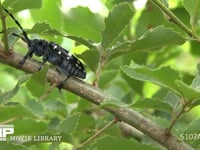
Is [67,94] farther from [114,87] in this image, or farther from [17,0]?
[17,0]

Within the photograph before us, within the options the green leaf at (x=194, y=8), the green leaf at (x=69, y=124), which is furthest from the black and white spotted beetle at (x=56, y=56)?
the green leaf at (x=194, y=8)

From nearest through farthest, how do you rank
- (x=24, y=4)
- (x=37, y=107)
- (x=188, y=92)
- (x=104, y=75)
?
(x=188, y=92) < (x=24, y=4) < (x=37, y=107) < (x=104, y=75)

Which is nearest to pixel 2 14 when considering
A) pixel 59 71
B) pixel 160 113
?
pixel 59 71

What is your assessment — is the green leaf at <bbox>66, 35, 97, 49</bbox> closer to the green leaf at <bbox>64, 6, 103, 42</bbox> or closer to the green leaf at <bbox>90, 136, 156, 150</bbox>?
the green leaf at <bbox>90, 136, 156, 150</bbox>

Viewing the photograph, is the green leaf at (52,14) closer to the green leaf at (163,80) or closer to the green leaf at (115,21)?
the green leaf at (115,21)

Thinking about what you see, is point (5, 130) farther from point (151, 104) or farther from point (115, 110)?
point (151, 104)

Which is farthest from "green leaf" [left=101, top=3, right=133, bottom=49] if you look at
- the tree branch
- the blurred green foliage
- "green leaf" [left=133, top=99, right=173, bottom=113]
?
"green leaf" [left=133, top=99, right=173, bottom=113]

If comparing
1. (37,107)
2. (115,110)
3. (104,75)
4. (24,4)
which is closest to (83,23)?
(104,75)

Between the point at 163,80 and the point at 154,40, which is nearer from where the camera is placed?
the point at 163,80
